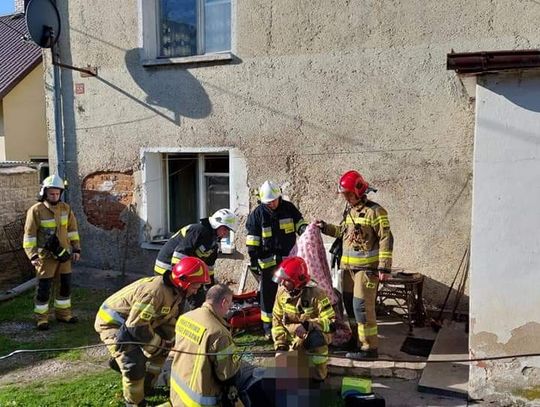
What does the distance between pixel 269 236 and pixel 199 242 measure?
2.96 ft

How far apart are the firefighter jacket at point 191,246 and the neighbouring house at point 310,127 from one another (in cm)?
A: 205

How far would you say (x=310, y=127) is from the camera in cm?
757

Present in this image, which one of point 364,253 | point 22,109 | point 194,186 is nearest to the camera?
point 364,253

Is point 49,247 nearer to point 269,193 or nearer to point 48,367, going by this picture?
point 48,367

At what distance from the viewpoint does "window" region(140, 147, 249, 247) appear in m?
8.70

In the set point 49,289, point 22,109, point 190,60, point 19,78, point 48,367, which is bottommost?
point 48,367

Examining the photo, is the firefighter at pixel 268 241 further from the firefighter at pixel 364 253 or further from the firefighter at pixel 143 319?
the firefighter at pixel 143 319

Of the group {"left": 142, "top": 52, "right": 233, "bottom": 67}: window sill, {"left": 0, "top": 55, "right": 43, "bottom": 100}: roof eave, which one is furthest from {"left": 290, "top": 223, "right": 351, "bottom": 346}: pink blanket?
{"left": 0, "top": 55, "right": 43, "bottom": 100}: roof eave

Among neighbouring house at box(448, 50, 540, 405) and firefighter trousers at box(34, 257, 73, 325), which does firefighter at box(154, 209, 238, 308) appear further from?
neighbouring house at box(448, 50, 540, 405)

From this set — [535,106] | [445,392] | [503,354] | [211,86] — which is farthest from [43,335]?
[535,106]

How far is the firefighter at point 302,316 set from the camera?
5051 millimetres

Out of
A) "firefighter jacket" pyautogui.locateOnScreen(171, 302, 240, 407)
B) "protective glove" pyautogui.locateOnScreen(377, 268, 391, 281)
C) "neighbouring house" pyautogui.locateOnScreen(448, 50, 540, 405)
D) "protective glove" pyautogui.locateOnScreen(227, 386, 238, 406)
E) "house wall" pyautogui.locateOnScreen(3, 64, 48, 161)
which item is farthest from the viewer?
"house wall" pyautogui.locateOnScreen(3, 64, 48, 161)

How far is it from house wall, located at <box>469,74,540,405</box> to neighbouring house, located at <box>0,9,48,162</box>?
1197 cm

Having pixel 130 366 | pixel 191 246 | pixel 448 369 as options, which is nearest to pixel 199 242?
pixel 191 246
